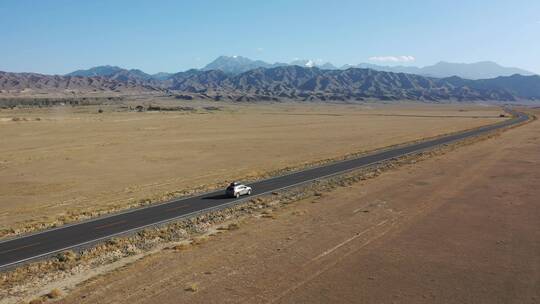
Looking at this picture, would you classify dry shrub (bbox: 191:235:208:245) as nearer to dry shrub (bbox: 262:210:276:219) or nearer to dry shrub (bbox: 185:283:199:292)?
dry shrub (bbox: 262:210:276:219)

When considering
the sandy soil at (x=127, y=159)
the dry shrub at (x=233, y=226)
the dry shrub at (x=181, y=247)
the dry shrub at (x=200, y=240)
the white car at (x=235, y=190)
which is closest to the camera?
the dry shrub at (x=181, y=247)

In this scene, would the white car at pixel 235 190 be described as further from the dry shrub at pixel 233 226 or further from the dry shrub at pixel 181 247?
the dry shrub at pixel 181 247

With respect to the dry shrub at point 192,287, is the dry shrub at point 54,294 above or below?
below

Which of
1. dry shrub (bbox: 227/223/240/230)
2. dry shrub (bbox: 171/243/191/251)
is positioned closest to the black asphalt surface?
dry shrub (bbox: 227/223/240/230)

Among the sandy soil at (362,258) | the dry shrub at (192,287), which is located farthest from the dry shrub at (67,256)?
the dry shrub at (192,287)

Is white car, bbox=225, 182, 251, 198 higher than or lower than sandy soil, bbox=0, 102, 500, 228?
higher

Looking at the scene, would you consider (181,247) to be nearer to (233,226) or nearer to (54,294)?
(233,226)

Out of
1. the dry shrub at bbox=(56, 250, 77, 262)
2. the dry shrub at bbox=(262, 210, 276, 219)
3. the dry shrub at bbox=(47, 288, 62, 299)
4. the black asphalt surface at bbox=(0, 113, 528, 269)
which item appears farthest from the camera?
the dry shrub at bbox=(262, 210, 276, 219)

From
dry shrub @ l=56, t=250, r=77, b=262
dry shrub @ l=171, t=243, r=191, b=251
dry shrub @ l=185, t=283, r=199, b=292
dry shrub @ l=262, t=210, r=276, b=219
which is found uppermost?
dry shrub @ l=185, t=283, r=199, b=292
